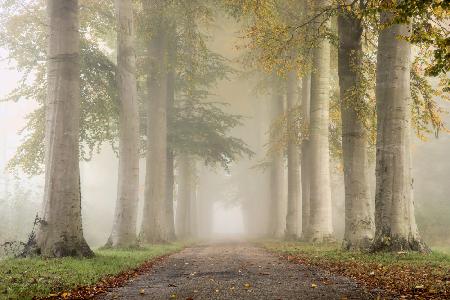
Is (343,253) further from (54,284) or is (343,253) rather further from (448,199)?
(448,199)

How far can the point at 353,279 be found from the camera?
7781mm

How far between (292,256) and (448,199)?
732 inches

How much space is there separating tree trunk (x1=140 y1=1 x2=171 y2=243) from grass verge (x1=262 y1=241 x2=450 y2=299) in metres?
9.39

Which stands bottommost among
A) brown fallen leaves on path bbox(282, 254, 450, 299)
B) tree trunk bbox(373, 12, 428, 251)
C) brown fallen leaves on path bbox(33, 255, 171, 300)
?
brown fallen leaves on path bbox(33, 255, 171, 300)

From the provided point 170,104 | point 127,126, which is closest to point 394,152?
point 127,126

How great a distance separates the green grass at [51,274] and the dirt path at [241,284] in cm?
69

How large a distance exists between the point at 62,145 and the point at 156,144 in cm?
900

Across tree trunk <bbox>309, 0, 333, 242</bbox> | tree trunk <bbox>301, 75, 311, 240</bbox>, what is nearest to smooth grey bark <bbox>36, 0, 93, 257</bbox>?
tree trunk <bbox>309, 0, 333, 242</bbox>

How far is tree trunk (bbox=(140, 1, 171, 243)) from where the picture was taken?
20203mm

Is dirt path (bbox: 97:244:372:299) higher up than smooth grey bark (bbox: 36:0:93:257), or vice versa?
smooth grey bark (bbox: 36:0:93:257)

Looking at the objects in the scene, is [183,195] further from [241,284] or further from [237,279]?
[241,284]

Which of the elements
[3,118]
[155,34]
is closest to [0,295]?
[155,34]

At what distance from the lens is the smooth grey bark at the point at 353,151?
1309 cm

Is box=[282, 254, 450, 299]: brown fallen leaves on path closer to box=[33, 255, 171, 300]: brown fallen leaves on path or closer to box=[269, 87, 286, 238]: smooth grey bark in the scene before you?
box=[33, 255, 171, 300]: brown fallen leaves on path
